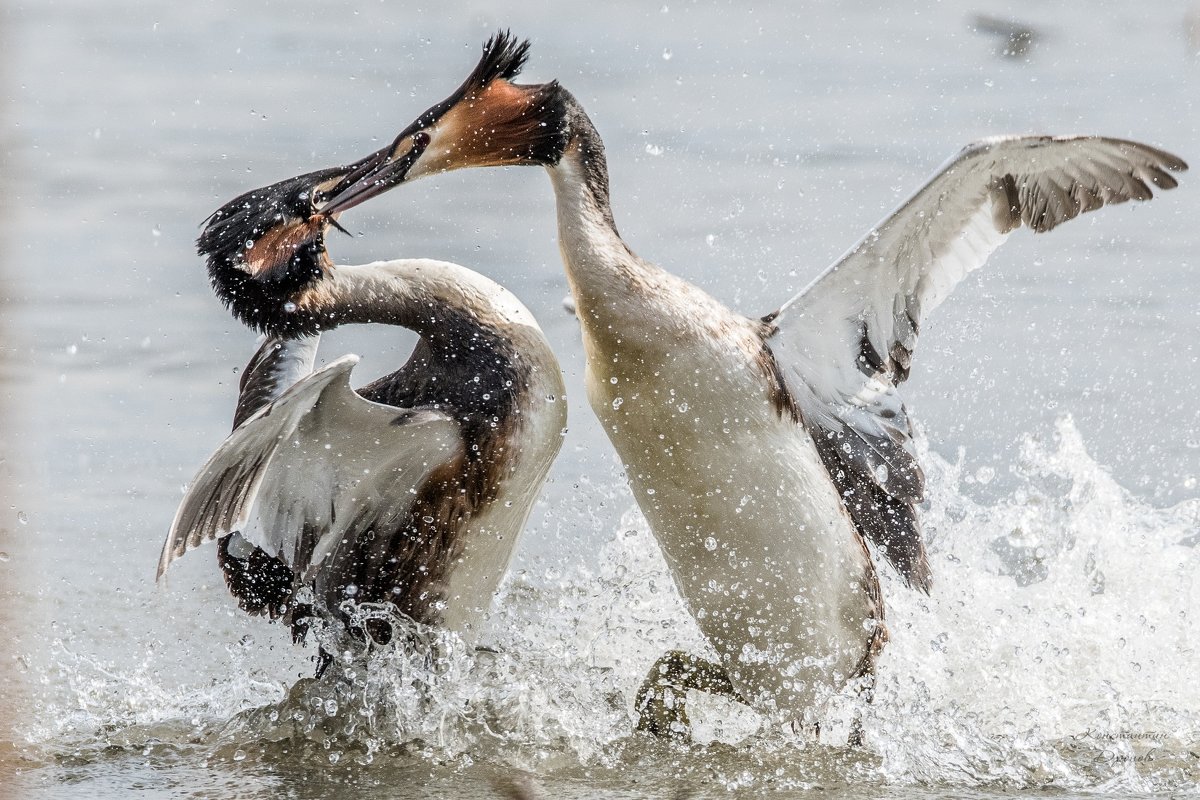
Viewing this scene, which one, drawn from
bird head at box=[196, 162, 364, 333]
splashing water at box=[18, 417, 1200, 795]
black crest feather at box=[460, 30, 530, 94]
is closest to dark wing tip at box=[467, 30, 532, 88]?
black crest feather at box=[460, 30, 530, 94]

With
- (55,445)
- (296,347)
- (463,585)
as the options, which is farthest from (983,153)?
(55,445)

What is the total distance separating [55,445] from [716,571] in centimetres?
404

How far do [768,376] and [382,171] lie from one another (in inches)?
52.0

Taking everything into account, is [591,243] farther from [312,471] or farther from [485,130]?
[312,471]

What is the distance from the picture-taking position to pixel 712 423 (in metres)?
4.27

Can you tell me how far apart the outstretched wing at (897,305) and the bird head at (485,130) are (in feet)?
3.00

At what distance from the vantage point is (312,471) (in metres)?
4.29

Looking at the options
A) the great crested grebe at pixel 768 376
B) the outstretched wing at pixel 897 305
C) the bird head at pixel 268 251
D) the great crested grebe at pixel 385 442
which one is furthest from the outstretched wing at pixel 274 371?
the outstretched wing at pixel 897 305

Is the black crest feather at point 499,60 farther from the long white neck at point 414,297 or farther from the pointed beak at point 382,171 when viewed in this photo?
the long white neck at point 414,297

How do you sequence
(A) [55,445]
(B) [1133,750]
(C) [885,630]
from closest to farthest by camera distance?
1. (B) [1133,750]
2. (C) [885,630]
3. (A) [55,445]

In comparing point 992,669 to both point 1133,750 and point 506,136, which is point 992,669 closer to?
point 1133,750

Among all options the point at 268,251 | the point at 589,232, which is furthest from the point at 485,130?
the point at 268,251

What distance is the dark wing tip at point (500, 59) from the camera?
4.43 m

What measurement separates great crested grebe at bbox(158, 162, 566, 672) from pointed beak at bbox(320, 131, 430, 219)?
34 mm
